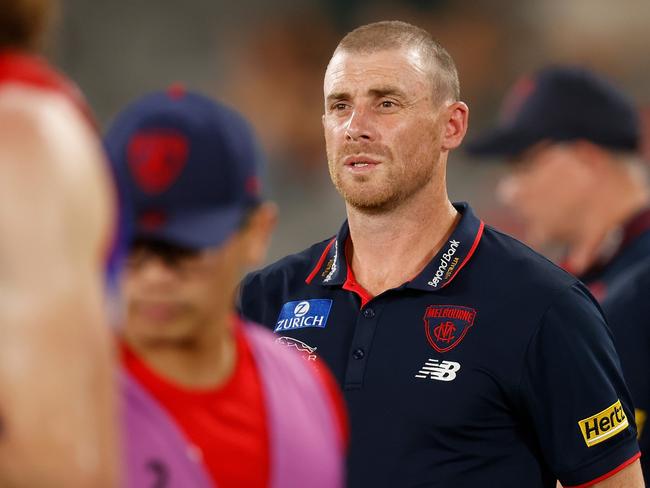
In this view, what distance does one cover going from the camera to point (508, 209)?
8.37 m

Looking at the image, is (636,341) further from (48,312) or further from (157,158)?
(48,312)

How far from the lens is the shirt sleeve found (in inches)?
115

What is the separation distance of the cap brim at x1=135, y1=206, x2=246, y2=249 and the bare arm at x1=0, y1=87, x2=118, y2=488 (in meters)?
0.35

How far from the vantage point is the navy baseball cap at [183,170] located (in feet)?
5.11

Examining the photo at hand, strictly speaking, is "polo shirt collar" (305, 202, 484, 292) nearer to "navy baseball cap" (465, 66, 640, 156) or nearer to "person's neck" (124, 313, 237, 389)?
"person's neck" (124, 313, 237, 389)

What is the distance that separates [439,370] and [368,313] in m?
0.25

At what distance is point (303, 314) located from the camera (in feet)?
10.5

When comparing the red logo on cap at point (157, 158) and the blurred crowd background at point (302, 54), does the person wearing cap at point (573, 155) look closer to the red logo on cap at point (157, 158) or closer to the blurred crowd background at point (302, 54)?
the blurred crowd background at point (302, 54)

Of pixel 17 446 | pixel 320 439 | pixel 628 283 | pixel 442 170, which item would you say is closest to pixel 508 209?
pixel 628 283

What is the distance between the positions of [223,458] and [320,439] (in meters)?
0.16

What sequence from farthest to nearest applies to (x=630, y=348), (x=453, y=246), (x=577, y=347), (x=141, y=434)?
(x=630, y=348) < (x=453, y=246) < (x=577, y=347) < (x=141, y=434)

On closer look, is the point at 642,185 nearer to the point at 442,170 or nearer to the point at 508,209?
the point at 442,170

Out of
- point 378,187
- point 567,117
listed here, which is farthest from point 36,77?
point 567,117

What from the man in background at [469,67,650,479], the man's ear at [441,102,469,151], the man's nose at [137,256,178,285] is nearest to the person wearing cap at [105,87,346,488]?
the man's nose at [137,256,178,285]
